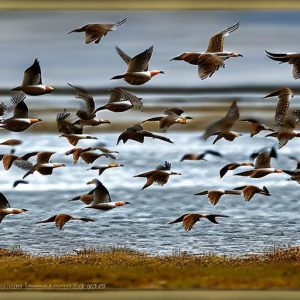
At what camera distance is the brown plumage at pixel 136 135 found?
2363 mm

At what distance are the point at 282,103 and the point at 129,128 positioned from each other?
19.3 inches

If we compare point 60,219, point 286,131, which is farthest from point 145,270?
point 286,131

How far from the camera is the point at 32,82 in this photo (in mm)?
2367

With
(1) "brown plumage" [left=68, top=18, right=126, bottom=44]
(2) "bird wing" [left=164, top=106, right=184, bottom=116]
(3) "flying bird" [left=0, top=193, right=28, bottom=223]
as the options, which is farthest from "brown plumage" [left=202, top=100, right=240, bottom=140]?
(3) "flying bird" [left=0, top=193, right=28, bottom=223]

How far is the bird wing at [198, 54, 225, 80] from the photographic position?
7.74 ft

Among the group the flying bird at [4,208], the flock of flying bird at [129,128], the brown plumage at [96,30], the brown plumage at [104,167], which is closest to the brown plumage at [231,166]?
the flock of flying bird at [129,128]

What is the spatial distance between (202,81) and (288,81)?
0.27 meters

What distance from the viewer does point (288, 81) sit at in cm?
235

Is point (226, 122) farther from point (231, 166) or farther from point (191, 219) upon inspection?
point (191, 219)

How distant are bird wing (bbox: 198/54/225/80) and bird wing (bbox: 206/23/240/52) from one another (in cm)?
3

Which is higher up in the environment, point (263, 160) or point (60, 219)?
point (263, 160)

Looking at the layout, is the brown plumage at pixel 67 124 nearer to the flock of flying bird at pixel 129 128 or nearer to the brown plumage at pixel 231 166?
the flock of flying bird at pixel 129 128

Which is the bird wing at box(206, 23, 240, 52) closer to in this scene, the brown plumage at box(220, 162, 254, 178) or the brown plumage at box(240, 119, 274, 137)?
the brown plumage at box(240, 119, 274, 137)

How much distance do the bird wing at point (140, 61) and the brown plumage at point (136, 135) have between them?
0.18m
